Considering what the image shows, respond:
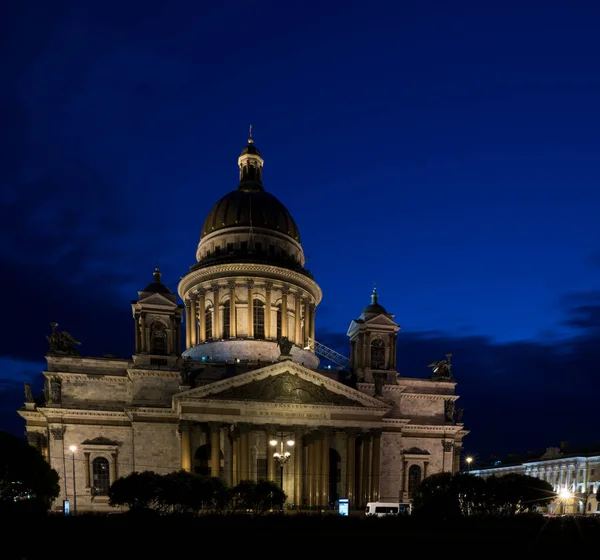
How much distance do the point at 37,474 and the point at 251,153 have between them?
4634 centimetres

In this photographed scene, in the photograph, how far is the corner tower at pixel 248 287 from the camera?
62.0 meters

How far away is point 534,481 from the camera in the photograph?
1505 inches

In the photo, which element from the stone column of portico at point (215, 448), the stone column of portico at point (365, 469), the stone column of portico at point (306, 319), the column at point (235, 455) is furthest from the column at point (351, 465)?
the stone column of portico at point (306, 319)

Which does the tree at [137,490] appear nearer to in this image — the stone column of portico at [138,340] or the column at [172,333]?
the stone column of portico at [138,340]

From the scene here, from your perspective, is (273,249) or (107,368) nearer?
(107,368)

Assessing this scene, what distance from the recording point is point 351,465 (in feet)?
168

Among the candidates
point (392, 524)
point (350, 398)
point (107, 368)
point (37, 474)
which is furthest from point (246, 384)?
point (392, 524)

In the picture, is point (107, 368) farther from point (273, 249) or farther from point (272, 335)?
point (273, 249)

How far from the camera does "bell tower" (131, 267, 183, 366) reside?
52.9m

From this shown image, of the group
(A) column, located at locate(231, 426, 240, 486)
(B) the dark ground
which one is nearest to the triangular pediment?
(A) column, located at locate(231, 426, 240, 486)

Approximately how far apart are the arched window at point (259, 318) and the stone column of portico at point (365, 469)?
51.0 feet

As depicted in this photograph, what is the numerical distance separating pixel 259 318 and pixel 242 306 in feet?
6.96

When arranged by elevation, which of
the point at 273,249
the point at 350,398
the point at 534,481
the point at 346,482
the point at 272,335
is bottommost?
the point at 346,482

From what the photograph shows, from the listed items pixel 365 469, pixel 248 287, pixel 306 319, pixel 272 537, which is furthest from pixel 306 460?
pixel 272 537
